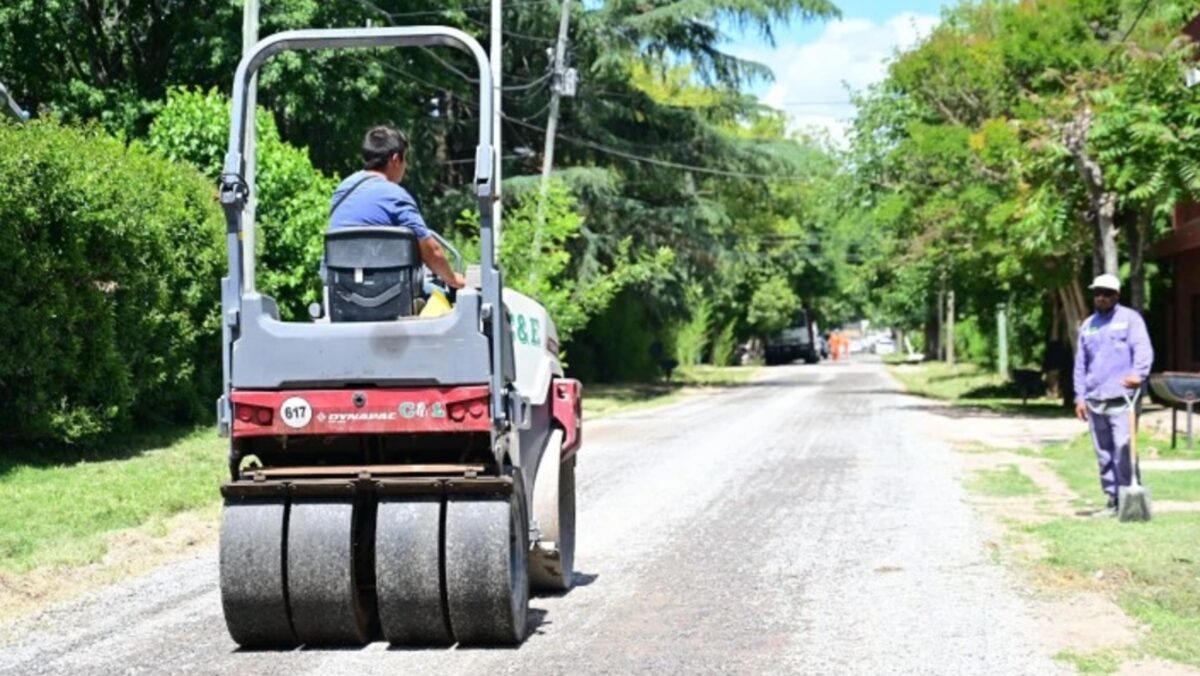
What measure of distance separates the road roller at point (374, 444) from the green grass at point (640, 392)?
22541 millimetres

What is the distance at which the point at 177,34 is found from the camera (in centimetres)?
3144

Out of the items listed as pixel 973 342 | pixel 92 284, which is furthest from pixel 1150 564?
pixel 973 342

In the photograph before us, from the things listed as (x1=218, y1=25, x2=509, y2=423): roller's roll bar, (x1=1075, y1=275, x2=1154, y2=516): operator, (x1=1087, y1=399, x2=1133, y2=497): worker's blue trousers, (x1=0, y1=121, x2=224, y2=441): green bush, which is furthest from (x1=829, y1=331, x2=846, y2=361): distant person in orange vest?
(x1=218, y1=25, x2=509, y2=423): roller's roll bar

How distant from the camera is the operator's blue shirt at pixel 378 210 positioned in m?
7.43

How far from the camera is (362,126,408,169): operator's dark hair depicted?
7.67 metres

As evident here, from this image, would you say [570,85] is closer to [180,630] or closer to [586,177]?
[586,177]

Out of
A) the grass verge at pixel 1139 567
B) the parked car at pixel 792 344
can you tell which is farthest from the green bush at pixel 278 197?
the parked car at pixel 792 344

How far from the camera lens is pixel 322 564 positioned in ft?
23.8

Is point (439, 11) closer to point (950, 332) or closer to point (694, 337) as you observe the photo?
point (694, 337)

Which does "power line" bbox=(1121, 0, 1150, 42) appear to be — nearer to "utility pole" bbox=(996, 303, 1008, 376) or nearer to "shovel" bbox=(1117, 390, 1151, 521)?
"shovel" bbox=(1117, 390, 1151, 521)

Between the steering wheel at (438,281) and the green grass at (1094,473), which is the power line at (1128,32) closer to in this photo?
the green grass at (1094,473)

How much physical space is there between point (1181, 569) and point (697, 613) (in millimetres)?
3193

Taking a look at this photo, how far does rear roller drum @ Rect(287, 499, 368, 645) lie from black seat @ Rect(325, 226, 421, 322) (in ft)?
2.98

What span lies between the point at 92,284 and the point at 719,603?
9914 mm
